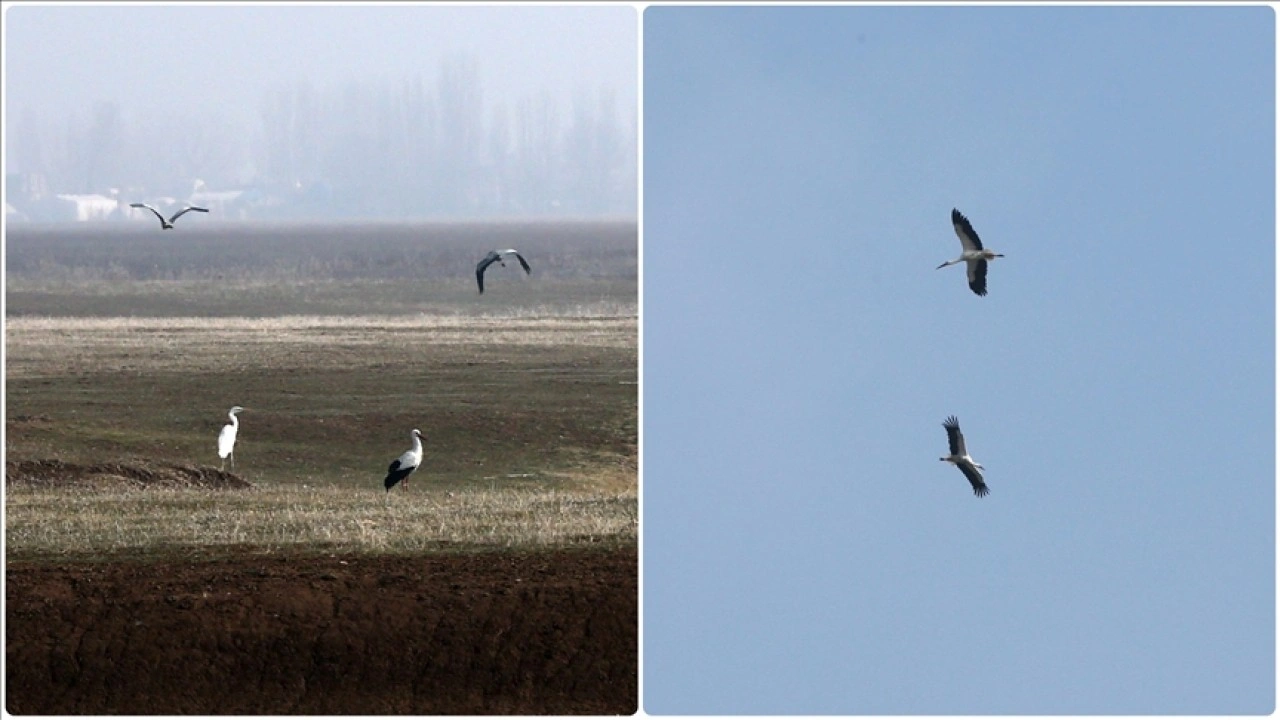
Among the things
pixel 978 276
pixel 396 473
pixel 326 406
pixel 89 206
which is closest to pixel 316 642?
pixel 396 473

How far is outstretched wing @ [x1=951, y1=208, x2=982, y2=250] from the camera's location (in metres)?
13.3

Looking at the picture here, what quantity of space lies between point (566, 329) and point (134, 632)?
64.5 ft

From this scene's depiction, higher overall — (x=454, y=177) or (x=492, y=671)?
(x=454, y=177)

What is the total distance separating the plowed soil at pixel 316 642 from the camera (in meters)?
10.3

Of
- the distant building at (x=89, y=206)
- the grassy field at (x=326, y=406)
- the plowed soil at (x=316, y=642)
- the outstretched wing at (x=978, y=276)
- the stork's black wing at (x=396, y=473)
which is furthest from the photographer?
the distant building at (x=89, y=206)

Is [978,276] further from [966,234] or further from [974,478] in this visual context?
[974,478]

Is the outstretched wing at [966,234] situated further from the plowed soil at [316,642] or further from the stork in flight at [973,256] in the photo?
the plowed soil at [316,642]

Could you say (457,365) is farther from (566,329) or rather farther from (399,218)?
(399,218)

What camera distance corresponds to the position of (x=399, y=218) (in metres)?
68.4

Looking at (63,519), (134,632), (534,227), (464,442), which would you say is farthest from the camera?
(534,227)

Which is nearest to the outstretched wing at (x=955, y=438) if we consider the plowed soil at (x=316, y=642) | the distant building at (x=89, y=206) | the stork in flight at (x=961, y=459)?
the stork in flight at (x=961, y=459)

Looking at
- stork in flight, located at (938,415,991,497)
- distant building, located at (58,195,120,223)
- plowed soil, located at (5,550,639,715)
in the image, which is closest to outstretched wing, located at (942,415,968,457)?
stork in flight, located at (938,415,991,497)

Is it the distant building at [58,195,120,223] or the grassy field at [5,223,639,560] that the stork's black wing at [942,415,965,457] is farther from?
the distant building at [58,195,120,223]

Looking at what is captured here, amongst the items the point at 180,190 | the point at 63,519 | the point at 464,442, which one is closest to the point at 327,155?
the point at 180,190
